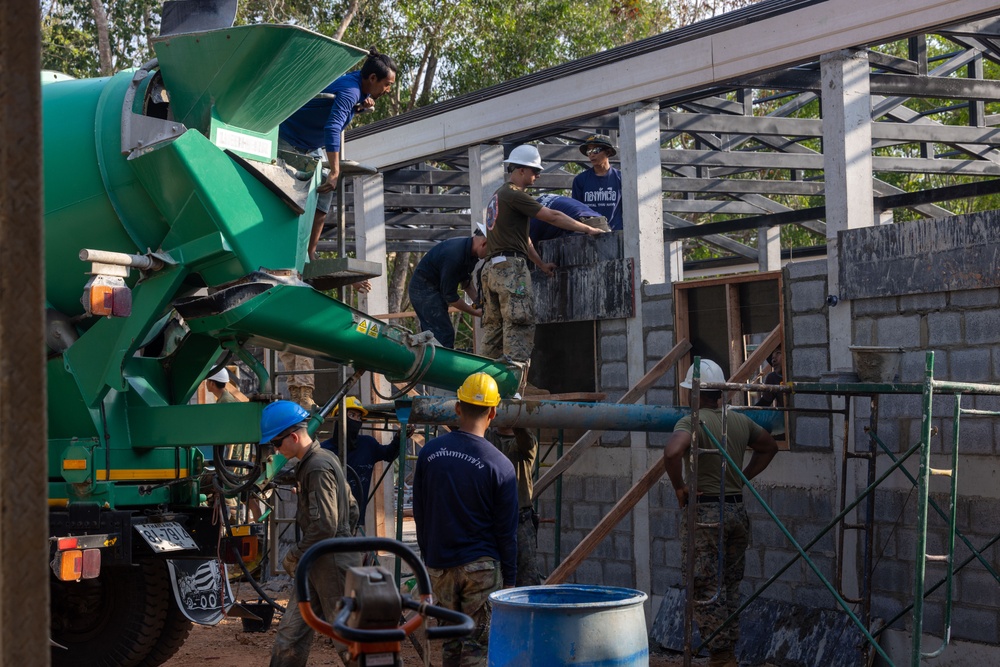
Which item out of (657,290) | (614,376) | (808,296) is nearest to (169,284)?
(657,290)

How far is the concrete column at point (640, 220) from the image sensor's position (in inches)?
386

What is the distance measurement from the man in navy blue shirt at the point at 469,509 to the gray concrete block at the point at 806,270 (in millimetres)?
3421

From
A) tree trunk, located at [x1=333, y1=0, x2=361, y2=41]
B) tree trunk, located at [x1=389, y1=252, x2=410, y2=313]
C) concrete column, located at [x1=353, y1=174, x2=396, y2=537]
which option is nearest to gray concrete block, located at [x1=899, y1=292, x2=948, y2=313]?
concrete column, located at [x1=353, y1=174, x2=396, y2=537]

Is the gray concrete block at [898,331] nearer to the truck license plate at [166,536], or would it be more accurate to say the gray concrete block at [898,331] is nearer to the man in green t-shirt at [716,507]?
the man in green t-shirt at [716,507]

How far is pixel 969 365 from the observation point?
746cm

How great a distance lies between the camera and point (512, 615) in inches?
205

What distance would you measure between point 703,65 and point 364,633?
733 centimetres

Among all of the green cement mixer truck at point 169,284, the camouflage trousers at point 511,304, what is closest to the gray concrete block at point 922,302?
the camouflage trousers at point 511,304

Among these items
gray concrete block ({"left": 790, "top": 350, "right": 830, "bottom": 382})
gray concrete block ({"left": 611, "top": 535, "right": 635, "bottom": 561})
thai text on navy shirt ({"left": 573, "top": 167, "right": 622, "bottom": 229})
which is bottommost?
gray concrete block ({"left": 611, "top": 535, "right": 635, "bottom": 561})

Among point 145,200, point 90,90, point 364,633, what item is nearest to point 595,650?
point 364,633

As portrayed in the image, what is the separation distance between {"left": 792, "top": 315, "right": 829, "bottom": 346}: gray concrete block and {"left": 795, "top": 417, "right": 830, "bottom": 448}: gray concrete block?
1.84 ft

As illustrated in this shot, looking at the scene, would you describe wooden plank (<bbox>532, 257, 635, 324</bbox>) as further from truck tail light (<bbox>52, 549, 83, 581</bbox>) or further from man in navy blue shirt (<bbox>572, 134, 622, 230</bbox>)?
truck tail light (<bbox>52, 549, 83, 581</bbox>)

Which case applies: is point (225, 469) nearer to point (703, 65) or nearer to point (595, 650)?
point (595, 650)

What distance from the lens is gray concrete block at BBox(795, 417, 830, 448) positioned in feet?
27.3
